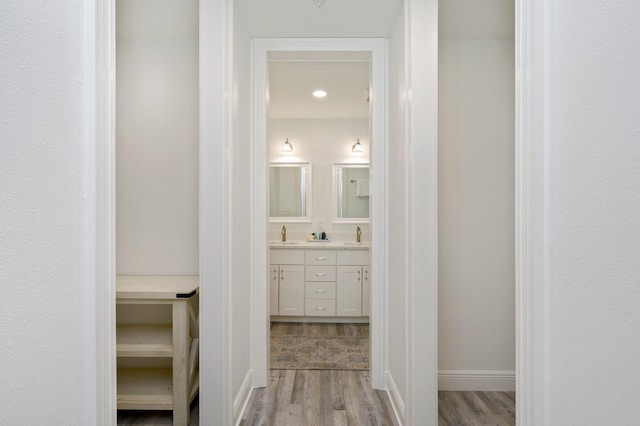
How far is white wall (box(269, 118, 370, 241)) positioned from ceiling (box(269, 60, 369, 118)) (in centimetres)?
13

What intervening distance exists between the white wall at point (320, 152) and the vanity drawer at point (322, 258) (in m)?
0.63

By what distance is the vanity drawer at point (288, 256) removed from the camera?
4.40 metres

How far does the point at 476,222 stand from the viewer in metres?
2.82

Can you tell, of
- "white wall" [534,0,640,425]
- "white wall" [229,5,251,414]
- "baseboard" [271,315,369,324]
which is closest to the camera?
"white wall" [534,0,640,425]

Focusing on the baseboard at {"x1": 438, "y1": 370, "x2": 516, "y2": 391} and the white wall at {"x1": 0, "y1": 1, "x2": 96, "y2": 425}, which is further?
the baseboard at {"x1": 438, "y1": 370, "x2": 516, "y2": 391}

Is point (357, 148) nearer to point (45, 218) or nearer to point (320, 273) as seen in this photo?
point (320, 273)

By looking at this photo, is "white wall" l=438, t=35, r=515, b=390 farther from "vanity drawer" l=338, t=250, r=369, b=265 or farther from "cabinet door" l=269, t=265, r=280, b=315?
"cabinet door" l=269, t=265, r=280, b=315

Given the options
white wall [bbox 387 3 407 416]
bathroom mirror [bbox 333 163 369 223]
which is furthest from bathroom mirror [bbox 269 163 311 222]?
white wall [bbox 387 3 407 416]

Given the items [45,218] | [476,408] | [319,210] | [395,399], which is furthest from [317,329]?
[45,218]

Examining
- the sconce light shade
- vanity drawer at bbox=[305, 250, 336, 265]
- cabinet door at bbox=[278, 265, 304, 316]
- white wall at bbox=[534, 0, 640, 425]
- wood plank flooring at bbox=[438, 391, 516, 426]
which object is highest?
the sconce light shade

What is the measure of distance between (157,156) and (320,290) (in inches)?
92.4

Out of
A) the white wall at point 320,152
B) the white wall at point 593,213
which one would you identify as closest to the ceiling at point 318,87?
the white wall at point 320,152

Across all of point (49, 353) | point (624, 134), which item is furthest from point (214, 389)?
point (624, 134)

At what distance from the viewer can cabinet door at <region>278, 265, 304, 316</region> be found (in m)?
4.40
